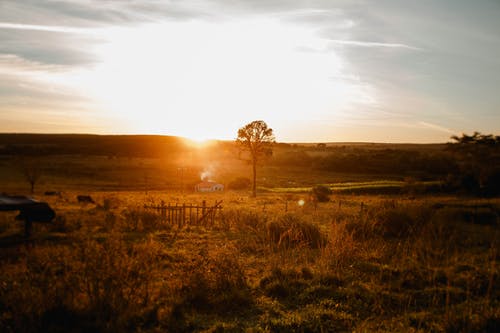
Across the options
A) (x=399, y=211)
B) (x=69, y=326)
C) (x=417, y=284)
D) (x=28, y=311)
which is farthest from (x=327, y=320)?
(x=399, y=211)

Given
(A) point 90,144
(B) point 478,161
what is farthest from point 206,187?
(A) point 90,144

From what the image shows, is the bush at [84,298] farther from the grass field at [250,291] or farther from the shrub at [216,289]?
the shrub at [216,289]

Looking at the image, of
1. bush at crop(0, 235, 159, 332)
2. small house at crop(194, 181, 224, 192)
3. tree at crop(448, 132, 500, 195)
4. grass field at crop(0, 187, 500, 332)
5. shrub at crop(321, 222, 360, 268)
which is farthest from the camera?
small house at crop(194, 181, 224, 192)

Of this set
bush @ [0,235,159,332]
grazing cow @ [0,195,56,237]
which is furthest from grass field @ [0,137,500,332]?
grazing cow @ [0,195,56,237]

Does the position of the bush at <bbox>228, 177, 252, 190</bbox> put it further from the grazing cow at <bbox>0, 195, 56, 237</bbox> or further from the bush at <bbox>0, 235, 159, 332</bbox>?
the bush at <bbox>0, 235, 159, 332</bbox>

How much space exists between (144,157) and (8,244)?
9862 centimetres

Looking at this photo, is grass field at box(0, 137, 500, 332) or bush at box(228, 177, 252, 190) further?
bush at box(228, 177, 252, 190)

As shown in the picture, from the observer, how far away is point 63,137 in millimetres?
133875

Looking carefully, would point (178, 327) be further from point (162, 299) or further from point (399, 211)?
point (399, 211)

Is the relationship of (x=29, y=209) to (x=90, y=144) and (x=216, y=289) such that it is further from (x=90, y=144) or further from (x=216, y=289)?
(x=90, y=144)

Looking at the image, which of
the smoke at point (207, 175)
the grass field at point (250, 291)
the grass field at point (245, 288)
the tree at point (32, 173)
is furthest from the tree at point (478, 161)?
the tree at point (32, 173)

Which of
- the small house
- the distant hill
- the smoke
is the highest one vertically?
the distant hill

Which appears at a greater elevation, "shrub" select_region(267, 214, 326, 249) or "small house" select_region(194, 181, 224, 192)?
"shrub" select_region(267, 214, 326, 249)

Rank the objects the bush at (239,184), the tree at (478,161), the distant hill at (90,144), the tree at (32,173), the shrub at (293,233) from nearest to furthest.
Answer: the shrub at (293,233) → the tree at (478,161) → the tree at (32,173) → the bush at (239,184) → the distant hill at (90,144)
